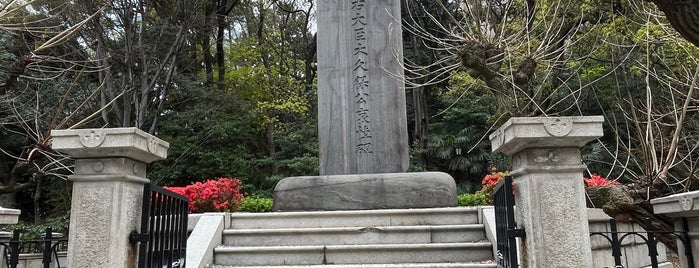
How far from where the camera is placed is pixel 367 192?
21.6 feet

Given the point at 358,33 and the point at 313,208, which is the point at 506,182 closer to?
the point at 313,208

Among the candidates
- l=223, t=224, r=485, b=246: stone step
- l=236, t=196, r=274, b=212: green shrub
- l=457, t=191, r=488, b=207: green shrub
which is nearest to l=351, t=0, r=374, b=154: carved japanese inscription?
l=457, t=191, r=488, b=207: green shrub

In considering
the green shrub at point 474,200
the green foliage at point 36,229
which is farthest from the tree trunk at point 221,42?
the green shrub at point 474,200

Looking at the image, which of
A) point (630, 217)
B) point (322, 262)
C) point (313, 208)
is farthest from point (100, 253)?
point (630, 217)

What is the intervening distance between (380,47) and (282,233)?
3807 millimetres

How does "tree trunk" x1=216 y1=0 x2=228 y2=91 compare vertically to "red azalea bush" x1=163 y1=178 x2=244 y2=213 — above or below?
above

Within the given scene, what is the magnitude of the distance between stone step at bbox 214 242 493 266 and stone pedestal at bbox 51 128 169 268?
1.90 meters

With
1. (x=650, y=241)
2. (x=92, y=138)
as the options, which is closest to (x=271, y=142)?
(x=92, y=138)

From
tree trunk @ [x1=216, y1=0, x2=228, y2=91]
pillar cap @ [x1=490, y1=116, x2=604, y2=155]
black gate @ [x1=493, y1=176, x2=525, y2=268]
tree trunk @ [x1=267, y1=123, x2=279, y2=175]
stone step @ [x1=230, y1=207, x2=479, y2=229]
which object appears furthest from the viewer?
tree trunk @ [x1=216, y1=0, x2=228, y2=91]

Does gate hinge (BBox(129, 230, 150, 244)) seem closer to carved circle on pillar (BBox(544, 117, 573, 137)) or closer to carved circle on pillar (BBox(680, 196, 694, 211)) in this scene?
carved circle on pillar (BBox(544, 117, 573, 137))

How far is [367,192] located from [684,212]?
3.93 m

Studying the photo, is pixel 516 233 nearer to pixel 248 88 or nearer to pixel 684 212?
pixel 684 212

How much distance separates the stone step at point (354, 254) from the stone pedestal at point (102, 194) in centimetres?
190

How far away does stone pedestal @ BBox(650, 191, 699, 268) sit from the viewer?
311 cm
